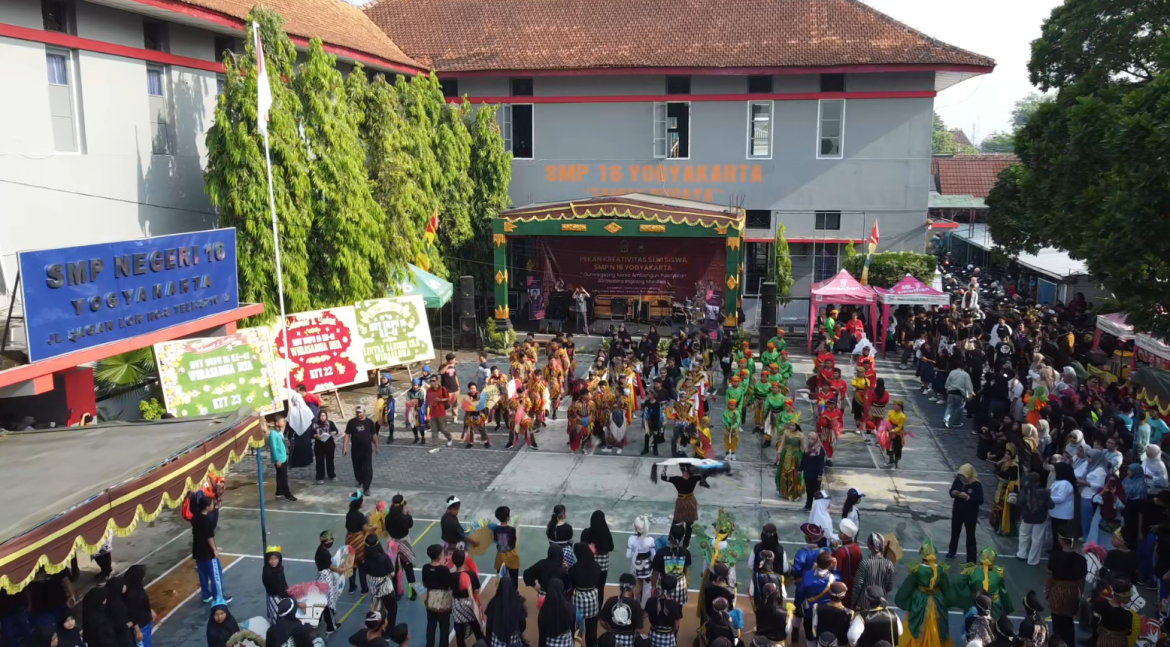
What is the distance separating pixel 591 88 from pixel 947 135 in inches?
3862

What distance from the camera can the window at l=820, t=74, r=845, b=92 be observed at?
91.9ft

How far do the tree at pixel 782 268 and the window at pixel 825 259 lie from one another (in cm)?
204

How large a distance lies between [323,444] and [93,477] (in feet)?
18.6

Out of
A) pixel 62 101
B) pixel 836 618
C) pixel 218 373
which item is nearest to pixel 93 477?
pixel 218 373

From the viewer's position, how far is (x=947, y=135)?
114438mm

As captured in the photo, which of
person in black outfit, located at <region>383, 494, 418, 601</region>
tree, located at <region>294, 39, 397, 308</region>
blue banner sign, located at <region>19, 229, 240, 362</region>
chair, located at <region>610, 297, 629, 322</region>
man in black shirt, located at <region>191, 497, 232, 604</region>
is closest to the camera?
person in black outfit, located at <region>383, 494, 418, 601</region>

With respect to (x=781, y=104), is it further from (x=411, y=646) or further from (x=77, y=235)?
(x=411, y=646)

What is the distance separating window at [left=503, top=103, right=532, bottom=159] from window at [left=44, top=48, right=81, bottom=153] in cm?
1550

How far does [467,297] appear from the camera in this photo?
26234mm

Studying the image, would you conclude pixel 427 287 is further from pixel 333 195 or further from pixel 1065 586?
pixel 1065 586

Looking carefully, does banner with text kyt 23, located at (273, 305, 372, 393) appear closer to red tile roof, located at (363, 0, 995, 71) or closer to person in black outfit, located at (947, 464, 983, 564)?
person in black outfit, located at (947, 464, 983, 564)

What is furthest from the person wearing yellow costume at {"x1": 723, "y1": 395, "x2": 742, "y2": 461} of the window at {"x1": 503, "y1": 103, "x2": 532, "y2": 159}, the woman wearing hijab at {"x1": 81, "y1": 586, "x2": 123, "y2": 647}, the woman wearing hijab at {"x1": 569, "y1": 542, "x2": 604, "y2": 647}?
the window at {"x1": 503, "y1": 103, "x2": 532, "y2": 159}

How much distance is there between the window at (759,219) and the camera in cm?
2912

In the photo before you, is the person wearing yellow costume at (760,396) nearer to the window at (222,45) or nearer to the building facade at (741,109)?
the building facade at (741,109)
